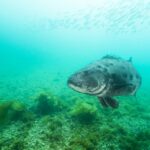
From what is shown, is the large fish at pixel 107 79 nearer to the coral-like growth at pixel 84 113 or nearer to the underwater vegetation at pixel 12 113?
the coral-like growth at pixel 84 113

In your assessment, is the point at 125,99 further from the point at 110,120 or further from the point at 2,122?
the point at 2,122

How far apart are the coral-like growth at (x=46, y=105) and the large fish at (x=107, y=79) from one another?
34.9 ft

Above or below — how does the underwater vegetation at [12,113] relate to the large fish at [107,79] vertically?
above

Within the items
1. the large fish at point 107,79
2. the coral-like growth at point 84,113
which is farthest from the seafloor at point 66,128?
the large fish at point 107,79

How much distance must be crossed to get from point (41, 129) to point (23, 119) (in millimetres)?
1490

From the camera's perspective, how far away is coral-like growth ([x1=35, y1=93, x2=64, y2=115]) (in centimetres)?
1464

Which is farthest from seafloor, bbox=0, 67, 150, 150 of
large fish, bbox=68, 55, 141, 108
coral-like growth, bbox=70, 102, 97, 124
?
large fish, bbox=68, 55, 141, 108

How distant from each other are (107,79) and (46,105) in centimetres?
1138

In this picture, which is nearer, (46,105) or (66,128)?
(66,128)

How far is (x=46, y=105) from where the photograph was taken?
1473 cm

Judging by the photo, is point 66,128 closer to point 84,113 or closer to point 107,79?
point 84,113

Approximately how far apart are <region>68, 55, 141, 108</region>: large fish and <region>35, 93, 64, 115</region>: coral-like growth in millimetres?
10627

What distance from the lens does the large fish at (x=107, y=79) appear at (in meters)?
3.60

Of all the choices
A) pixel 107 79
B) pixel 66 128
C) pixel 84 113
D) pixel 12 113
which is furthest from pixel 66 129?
pixel 107 79
